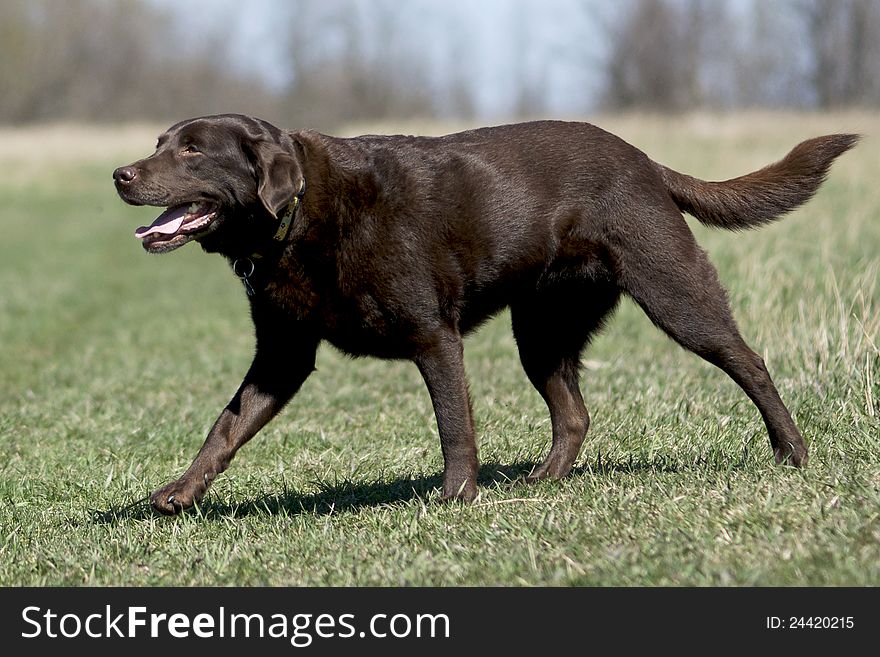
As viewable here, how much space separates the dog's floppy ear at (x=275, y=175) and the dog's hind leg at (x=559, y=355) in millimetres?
1343

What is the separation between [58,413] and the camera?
7.40 metres

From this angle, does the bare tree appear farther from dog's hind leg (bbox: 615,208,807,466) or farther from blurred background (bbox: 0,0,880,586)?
dog's hind leg (bbox: 615,208,807,466)

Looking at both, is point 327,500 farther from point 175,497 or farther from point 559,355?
point 559,355

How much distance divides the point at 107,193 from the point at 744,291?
2505 cm

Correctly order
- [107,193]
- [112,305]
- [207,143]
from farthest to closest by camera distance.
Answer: [107,193] → [112,305] → [207,143]

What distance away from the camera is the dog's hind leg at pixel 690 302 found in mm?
4867

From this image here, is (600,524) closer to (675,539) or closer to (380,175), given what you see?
(675,539)

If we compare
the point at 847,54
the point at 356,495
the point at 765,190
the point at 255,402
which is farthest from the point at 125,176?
the point at 847,54

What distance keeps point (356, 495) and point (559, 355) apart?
1180mm

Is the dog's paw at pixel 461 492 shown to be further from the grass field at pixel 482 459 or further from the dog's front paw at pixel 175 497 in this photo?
the dog's front paw at pixel 175 497

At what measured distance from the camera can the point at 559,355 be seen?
5504mm

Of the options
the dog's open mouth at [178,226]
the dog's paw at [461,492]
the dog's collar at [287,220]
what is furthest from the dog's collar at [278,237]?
the dog's paw at [461,492]

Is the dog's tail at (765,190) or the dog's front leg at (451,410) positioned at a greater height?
the dog's tail at (765,190)
